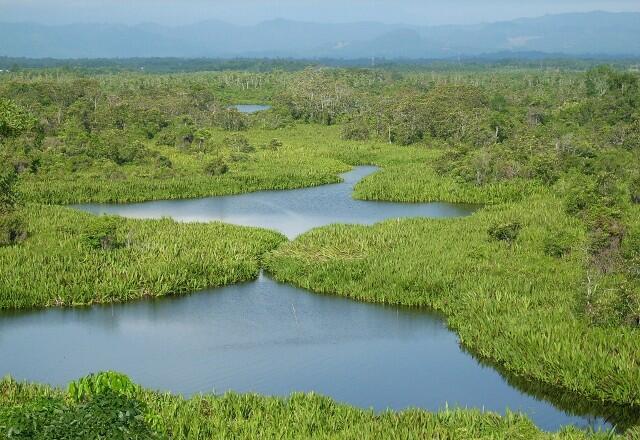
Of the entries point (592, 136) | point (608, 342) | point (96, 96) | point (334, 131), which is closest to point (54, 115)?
point (96, 96)

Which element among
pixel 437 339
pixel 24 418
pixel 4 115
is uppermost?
pixel 4 115

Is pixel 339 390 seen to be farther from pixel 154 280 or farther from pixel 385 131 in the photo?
pixel 385 131

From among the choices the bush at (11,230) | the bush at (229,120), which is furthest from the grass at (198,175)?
the bush at (11,230)

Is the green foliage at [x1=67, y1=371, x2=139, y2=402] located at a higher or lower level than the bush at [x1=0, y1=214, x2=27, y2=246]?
higher

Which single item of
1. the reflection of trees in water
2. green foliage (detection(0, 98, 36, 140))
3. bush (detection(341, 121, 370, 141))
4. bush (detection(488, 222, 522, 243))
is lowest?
the reflection of trees in water

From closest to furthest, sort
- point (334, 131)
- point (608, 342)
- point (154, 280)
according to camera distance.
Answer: point (608, 342) → point (154, 280) → point (334, 131)

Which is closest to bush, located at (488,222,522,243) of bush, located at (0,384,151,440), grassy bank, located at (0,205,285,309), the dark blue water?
grassy bank, located at (0,205,285,309)

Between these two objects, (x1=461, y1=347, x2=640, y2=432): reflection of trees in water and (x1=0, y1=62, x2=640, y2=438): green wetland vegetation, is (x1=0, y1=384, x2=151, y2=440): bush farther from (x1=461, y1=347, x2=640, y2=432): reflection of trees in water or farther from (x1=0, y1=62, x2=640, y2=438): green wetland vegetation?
(x1=461, y1=347, x2=640, y2=432): reflection of trees in water

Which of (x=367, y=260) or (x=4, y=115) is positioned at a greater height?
(x=4, y=115)

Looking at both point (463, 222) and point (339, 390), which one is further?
point (463, 222)
